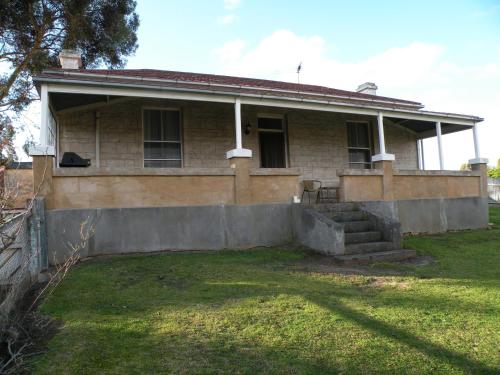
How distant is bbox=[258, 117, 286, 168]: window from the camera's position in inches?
470

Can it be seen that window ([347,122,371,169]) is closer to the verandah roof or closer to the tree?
the verandah roof

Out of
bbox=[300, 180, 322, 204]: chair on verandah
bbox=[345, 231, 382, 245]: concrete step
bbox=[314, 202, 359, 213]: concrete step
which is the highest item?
bbox=[300, 180, 322, 204]: chair on verandah

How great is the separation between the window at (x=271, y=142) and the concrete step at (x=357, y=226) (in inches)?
156

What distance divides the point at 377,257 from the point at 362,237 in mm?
784

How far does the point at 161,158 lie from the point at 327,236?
202 inches

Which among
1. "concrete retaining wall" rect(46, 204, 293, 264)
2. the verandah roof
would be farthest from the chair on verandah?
the verandah roof

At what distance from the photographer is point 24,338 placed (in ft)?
11.8

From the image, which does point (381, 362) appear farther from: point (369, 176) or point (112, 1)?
point (112, 1)

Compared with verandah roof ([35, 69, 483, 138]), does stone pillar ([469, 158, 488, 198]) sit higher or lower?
lower

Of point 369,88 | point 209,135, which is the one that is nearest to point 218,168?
point 209,135

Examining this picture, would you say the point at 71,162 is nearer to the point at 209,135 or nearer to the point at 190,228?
the point at 190,228

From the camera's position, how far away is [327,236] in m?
7.82

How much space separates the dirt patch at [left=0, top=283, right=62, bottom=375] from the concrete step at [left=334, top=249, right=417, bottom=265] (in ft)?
16.4

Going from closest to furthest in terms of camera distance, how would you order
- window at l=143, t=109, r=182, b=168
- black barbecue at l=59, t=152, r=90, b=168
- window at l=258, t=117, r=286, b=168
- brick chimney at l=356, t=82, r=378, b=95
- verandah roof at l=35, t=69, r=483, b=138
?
verandah roof at l=35, t=69, r=483, b=138 → black barbecue at l=59, t=152, r=90, b=168 → window at l=143, t=109, r=182, b=168 → window at l=258, t=117, r=286, b=168 → brick chimney at l=356, t=82, r=378, b=95
